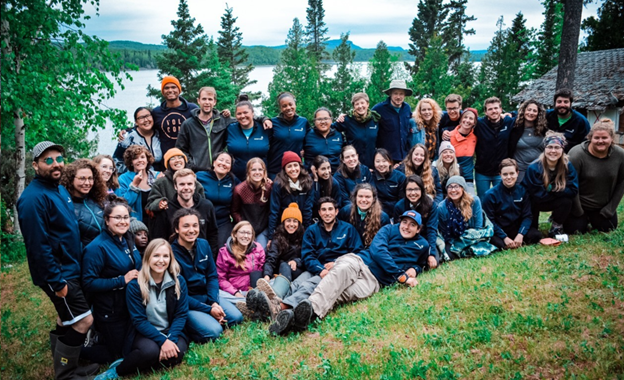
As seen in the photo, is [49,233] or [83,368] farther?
[83,368]

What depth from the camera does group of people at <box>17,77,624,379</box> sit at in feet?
16.4

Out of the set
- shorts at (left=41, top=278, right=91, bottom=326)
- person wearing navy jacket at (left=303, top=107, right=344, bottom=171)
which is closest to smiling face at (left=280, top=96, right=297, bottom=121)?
person wearing navy jacket at (left=303, top=107, right=344, bottom=171)

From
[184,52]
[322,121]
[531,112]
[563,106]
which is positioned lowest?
[322,121]

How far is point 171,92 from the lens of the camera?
7.96 m

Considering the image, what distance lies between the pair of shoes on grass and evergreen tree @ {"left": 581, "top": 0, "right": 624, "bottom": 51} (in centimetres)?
3100

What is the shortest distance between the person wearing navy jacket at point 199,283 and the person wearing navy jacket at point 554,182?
5.93 metres

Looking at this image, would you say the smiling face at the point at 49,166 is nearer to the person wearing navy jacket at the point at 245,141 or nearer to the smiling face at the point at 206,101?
the smiling face at the point at 206,101

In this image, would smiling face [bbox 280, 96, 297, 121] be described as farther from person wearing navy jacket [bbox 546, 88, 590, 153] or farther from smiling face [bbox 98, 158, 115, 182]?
person wearing navy jacket [bbox 546, 88, 590, 153]

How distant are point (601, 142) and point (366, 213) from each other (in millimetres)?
4558

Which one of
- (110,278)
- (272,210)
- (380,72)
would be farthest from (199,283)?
(380,72)

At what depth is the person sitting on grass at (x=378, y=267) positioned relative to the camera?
575 centimetres

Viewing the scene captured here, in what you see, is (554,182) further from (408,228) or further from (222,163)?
(222,163)

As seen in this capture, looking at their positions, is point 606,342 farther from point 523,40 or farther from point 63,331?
point 523,40

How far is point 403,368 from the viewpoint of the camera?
4.11 m
